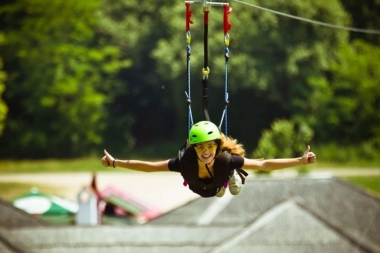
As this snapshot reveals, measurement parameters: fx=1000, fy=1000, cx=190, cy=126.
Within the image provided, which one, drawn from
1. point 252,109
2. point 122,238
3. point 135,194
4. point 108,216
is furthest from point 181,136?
point 122,238

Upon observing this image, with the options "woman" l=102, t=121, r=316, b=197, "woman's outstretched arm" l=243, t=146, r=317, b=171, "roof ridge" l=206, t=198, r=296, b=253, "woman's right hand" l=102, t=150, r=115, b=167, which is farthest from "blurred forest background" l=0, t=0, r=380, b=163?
"woman's outstretched arm" l=243, t=146, r=317, b=171

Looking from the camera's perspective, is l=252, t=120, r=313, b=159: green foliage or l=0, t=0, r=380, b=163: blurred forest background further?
l=0, t=0, r=380, b=163: blurred forest background

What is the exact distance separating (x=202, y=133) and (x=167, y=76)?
117ft

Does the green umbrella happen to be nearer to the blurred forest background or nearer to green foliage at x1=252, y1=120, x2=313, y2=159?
green foliage at x1=252, y1=120, x2=313, y2=159

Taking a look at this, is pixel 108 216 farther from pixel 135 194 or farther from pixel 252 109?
pixel 252 109

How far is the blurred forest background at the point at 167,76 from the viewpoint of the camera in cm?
4144

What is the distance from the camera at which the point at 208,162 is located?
9.18m

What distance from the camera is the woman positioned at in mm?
9039

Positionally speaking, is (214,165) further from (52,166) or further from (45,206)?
(52,166)

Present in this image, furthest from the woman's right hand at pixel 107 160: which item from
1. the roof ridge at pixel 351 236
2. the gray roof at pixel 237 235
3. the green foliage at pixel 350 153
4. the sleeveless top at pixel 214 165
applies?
the green foliage at pixel 350 153

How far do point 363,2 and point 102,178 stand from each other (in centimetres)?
1433

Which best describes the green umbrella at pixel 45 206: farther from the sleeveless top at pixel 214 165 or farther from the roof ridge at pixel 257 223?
the sleeveless top at pixel 214 165

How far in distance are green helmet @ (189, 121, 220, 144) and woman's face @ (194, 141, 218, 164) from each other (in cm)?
8

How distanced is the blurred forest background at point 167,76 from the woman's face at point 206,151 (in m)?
31.2
